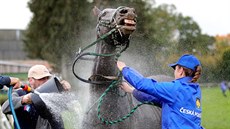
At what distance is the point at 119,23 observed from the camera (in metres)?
5.57

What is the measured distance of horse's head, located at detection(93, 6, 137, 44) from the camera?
18.0 feet

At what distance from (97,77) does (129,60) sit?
1366 mm

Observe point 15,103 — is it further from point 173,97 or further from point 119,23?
point 173,97

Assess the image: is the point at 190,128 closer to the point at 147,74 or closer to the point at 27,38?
the point at 147,74

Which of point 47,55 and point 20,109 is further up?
point 20,109

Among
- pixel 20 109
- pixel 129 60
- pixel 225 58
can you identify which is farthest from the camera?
pixel 225 58

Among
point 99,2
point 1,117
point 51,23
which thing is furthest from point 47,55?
point 1,117

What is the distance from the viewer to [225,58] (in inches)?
407

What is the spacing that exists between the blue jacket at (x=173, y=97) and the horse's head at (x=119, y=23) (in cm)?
30

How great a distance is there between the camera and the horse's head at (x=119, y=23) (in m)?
5.47

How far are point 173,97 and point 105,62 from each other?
730 millimetres

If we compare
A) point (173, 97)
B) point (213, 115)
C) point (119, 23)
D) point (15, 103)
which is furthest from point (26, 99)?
point (213, 115)

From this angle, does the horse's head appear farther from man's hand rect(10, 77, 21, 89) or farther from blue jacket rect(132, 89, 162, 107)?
man's hand rect(10, 77, 21, 89)

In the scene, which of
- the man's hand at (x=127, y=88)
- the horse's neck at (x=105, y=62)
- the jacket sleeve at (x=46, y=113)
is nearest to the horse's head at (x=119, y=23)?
the horse's neck at (x=105, y=62)
